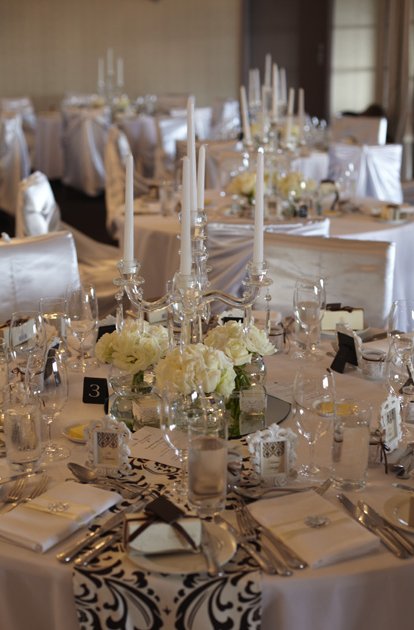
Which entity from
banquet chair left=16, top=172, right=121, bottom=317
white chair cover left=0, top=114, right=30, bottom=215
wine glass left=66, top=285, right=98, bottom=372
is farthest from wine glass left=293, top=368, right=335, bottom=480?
white chair cover left=0, top=114, right=30, bottom=215

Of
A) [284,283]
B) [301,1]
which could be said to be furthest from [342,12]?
[284,283]

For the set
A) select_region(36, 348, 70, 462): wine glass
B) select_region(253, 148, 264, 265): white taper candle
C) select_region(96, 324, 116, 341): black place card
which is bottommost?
select_region(96, 324, 116, 341): black place card

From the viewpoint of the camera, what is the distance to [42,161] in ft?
35.3

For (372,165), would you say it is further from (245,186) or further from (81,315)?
(81,315)

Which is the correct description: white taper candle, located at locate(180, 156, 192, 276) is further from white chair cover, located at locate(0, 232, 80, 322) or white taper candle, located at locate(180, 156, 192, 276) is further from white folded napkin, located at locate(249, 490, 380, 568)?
white chair cover, located at locate(0, 232, 80, 322)

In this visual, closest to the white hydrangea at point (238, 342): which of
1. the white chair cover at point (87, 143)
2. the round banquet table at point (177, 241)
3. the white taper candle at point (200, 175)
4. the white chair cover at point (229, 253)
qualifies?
the white taper candle at point (200, 175)

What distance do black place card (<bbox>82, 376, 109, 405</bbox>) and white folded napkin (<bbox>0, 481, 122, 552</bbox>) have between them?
46 centimetres

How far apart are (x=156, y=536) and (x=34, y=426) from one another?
0.45 metres

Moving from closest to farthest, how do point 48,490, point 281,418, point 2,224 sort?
point 48,490 → point 281,418 → point 2,224

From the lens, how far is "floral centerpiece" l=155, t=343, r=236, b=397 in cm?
179

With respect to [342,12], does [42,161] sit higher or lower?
lower

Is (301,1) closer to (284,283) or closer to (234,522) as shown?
(284,283)

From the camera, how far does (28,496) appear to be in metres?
1.78

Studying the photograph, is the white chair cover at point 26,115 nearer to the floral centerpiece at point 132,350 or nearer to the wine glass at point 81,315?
the wine glass at point 81,315
